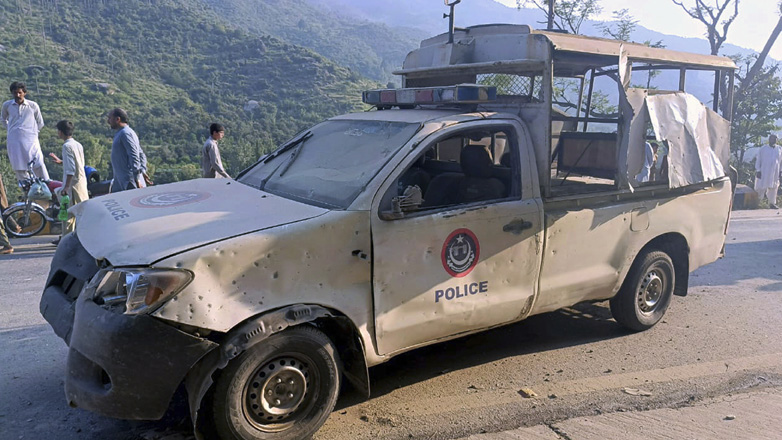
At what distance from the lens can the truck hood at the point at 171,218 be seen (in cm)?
308

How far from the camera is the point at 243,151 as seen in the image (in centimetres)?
3275

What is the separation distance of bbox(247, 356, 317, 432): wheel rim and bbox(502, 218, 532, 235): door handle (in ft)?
5.30

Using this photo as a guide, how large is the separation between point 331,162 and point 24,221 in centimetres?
708

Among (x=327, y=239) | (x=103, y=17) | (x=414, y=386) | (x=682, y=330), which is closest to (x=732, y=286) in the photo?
(x=682, y=330)

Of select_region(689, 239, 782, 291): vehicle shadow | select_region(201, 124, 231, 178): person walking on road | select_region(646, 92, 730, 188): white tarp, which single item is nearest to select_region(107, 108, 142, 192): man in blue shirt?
select_region(201, 124, 231, 178): person walking on road

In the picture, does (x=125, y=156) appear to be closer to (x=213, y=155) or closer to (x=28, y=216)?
(x=213, y=155)

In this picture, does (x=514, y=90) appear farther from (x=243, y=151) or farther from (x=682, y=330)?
(x=243, y=151)

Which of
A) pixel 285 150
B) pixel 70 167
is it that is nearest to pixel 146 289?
pixel 285 150

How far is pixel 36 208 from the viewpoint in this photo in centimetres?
908

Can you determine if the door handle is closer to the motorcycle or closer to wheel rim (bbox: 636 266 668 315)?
wheel rim (bbox: 636 266 668 315)

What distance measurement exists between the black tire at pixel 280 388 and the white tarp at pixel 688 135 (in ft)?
11.1

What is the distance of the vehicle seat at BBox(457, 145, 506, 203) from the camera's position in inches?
165

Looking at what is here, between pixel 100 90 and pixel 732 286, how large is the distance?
4739cm

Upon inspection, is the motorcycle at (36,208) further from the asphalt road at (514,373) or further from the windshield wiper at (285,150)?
the windshield wiper at (285,150)
